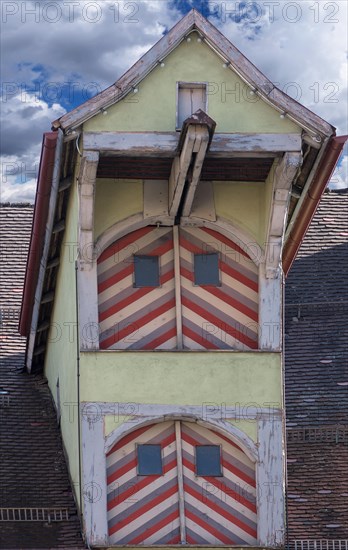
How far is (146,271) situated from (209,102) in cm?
237

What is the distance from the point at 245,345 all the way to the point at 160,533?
2.53 meters

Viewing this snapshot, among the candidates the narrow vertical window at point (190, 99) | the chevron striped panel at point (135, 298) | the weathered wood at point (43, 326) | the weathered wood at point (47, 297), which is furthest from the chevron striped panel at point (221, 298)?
the weathered wood at point (43, 326)

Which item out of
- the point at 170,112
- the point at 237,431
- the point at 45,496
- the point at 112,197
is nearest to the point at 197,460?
the point at 237,431

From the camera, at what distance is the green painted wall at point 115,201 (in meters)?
13.9

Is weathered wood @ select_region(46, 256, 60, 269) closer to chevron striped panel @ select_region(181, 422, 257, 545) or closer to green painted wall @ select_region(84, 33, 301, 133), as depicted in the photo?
chevron striped panel @ select_region(181, 422, 257, 545)

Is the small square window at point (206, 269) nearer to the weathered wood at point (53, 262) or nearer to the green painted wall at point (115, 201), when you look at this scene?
the green painted wall at point (115, 201)

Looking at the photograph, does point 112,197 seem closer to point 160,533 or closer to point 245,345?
point 245,345

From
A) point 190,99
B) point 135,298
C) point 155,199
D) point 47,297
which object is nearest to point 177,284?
point 135,298

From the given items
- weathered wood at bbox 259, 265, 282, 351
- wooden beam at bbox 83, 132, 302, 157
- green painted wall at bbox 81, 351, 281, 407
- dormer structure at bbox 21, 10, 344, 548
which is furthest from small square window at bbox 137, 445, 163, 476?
wooden beam at bbox 83, 132, 302, 157

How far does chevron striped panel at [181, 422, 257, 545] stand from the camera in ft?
46.1

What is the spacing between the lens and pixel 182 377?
13.8 meters

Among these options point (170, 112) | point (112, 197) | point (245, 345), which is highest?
point (170, 112)

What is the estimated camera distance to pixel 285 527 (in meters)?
13.8

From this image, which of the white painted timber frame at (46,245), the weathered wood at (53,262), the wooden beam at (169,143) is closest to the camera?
the wooden beam at (169,143)
